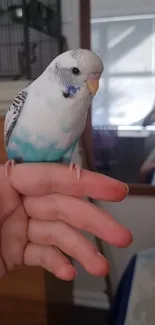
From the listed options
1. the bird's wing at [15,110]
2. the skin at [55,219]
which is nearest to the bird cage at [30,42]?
the bird's wing at [15,110]

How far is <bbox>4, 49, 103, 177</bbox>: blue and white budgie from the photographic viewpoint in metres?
0.54

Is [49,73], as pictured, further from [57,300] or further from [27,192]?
[57,300]

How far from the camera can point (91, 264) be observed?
0.45 m

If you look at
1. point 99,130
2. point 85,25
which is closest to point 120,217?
point 99,130

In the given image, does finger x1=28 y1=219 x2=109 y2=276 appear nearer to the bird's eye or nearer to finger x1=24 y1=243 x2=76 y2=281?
finger x1=24 y1=243 x2=76 y2=281

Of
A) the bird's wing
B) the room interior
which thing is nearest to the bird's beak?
the bird's wing

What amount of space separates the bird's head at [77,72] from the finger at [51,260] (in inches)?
9.1

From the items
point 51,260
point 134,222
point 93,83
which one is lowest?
point 134,222

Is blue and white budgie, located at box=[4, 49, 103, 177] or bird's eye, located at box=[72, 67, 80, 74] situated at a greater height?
bird's eye, located at box=[72, 67, 80, 74]

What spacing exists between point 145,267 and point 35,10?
3.11ft

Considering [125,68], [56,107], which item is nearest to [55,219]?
[56,107]

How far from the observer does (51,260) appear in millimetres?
519

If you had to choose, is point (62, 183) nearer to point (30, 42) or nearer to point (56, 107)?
point (56, 107)

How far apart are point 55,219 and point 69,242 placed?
46 mm
